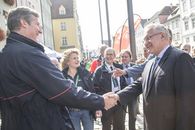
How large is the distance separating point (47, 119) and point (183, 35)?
77.6m

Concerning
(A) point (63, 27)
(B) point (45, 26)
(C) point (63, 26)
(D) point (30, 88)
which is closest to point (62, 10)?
(C) point (63, 26)

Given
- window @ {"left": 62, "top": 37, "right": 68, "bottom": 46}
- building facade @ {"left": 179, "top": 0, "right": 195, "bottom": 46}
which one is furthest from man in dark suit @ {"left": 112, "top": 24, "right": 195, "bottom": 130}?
window @ {"left": 62, "top": 37, "right": 68, "bottom": 46}

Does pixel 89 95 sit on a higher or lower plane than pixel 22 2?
lower

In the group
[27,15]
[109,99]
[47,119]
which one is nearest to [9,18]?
[27,15]

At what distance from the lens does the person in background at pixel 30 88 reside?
382 cm

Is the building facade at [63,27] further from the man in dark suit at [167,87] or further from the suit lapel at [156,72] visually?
the suit lapel at [156,72]

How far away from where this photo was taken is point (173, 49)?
4.70 metres

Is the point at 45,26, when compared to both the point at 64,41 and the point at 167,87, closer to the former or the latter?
the point at 64,41

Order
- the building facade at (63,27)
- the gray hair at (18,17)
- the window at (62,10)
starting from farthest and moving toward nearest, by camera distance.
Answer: the window at (62,10) → the building facade at (63,27) → the gray hair at (18,17)

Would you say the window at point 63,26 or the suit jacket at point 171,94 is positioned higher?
the window at point 63,26

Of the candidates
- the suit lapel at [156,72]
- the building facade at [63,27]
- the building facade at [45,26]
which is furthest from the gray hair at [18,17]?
the building facade at [63,27]

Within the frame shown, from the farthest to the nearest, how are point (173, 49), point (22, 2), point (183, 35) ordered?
point (183, 35) < point (22, 2) < point (173, 49)

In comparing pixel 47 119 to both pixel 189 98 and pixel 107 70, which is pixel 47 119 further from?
pixel 107 70

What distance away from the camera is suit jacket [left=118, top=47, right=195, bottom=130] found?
172 inches
